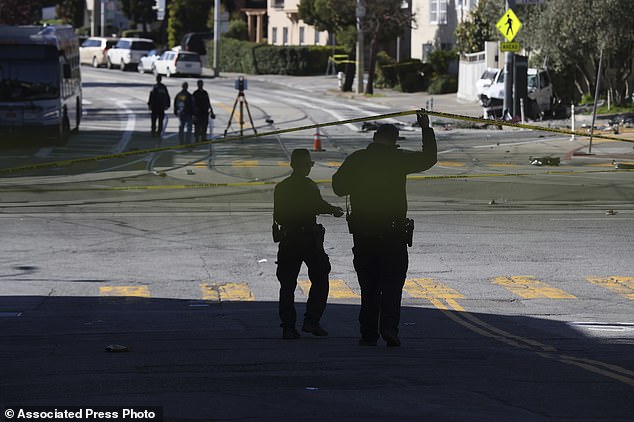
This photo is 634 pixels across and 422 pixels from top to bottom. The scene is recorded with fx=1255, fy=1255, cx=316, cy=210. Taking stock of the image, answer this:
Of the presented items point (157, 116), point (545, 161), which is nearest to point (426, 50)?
point (157, 116)

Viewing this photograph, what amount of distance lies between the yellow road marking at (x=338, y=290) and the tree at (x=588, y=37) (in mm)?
25171

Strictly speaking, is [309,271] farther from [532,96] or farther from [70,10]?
[70,10]

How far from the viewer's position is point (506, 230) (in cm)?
1845

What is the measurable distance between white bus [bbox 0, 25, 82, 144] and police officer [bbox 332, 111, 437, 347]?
22.7m

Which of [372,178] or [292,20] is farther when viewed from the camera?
[292,20]

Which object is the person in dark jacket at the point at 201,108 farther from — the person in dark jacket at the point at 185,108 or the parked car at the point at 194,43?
the parked car at the point at 194,43

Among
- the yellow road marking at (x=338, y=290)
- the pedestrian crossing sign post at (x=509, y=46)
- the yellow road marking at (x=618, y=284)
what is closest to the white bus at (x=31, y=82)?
the pedestrian crossing sign post at (x=509, y=46)

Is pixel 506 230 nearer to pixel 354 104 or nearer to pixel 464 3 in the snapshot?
pixel 354 104

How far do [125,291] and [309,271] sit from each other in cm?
415

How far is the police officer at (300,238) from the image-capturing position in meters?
10.3

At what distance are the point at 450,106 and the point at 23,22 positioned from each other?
101 ft

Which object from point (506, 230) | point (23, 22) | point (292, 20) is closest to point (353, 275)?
point (506, 230)

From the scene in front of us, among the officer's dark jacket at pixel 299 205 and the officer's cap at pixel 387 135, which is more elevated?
the officer's cap at pixel 387 135

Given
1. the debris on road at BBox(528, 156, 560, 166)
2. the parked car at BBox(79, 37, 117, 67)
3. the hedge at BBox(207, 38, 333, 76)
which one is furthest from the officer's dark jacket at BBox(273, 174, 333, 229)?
the parked car at BBox(79, 37, 117, 67)
